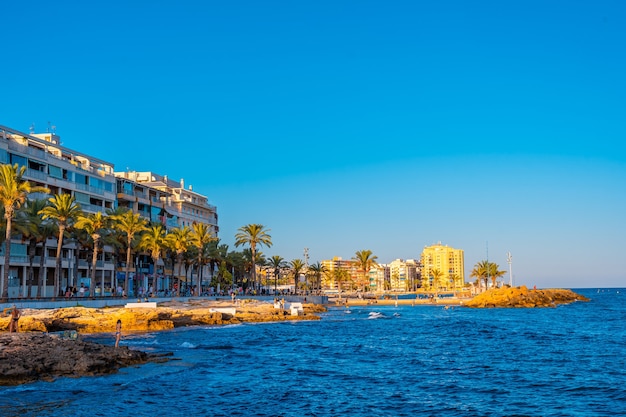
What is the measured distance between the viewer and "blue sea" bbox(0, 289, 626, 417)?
2169cm

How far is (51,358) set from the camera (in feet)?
88.4

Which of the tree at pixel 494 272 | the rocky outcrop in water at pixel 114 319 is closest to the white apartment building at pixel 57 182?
the rocky outcrop in water at pixel 114 319

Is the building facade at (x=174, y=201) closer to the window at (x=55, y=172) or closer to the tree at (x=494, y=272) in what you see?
the window at (x=55, y=172)

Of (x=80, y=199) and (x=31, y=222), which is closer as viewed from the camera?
(x=31, y=222)

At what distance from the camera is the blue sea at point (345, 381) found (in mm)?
21688

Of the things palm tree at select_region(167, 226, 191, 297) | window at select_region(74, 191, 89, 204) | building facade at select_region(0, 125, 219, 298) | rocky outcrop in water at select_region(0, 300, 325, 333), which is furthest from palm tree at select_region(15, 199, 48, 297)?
palm tree at select_region(167, 226, 191, 297)

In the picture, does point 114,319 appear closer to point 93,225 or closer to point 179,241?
point 93,225

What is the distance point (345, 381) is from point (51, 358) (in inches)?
536

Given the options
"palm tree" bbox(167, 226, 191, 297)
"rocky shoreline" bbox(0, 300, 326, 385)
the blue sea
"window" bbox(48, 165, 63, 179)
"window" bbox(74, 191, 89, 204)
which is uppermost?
"window" bbox(48, 165, 63, 179)

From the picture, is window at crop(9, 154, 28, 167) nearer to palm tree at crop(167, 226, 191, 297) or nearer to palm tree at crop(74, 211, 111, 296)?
palm tree at crop(74, 211, 111, 296)

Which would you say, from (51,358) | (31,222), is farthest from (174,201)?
(51,358)

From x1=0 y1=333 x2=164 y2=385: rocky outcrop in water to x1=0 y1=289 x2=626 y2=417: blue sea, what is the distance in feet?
2.86

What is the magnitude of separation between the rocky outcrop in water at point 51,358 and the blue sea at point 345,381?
2.86ft

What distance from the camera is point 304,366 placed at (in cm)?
3353
